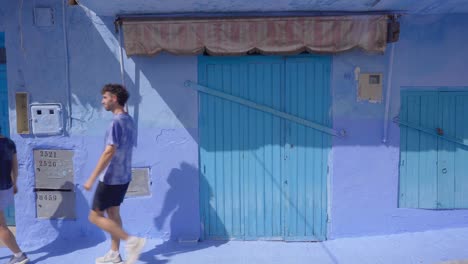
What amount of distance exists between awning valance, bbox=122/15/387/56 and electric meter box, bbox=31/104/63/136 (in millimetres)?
1220

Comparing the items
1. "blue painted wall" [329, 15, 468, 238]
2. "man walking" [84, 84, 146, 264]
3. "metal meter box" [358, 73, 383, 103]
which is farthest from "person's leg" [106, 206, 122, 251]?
"metal meter box" [358, 73, 383, 103]

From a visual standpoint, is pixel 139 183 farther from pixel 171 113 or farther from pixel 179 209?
pixel 171 113

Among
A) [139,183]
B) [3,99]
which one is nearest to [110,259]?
[139,183]

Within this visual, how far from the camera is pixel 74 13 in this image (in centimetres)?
455

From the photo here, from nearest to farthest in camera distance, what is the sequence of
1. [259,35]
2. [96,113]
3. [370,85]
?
1. [259,35]
2. [370,85]
3. [96,113]

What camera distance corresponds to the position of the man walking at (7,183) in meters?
3.99

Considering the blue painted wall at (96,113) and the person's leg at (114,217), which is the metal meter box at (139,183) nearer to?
the blue painted wall at (96,113)

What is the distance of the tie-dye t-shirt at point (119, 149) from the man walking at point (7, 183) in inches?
39.9

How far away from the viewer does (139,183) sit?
4.70 m

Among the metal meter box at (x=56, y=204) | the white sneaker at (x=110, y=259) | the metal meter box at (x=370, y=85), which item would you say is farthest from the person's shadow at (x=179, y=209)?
the metal meter box at (x=370, y=85)

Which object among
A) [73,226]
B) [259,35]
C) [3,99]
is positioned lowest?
[73,226]

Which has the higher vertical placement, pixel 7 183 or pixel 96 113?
pixel 96 113

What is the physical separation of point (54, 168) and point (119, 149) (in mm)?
1368

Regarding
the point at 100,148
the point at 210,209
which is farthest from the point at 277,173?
the point at 100,148
